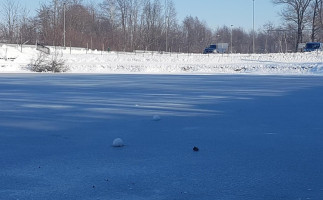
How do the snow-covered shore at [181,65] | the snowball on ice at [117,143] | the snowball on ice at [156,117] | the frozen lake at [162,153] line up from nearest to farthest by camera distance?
the frozen lake at [162,153] < the snowball on ice at [117,143] < the snowball on ice at [156,117] < the snow-covered shore at [181,65]

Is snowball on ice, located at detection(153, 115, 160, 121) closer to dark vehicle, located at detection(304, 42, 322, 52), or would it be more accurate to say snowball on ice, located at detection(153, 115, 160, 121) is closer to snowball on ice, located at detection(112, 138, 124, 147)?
snowball on ice, located at detection(112, 138, 124, 147)

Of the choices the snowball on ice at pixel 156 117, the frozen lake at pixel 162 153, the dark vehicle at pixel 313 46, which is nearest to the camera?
the frozen lake at pixel 162 153

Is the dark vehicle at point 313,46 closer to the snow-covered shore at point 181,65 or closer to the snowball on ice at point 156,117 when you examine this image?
the snow-covered shore at point 181,65

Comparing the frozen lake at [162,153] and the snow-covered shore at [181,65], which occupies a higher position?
the snow-covered shore at [181,65]

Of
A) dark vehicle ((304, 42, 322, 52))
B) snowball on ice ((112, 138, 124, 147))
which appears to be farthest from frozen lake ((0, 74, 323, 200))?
dark vehicle ((304, 42, 322, 52))

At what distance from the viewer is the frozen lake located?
466 centimetres

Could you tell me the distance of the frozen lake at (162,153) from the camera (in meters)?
4.66

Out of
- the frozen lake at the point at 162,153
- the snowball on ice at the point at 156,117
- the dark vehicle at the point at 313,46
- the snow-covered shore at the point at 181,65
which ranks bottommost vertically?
the frozen lake at the point at 162,153

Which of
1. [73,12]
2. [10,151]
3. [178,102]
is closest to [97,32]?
[73,12]

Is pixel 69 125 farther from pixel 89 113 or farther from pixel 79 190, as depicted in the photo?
pixel 79 190

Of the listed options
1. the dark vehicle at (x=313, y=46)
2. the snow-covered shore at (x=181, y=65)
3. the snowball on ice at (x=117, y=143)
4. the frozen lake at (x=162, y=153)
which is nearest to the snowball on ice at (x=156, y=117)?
the frozen lake at (x=162, y=153)

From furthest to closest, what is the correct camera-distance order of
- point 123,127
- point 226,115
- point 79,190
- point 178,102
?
point 178,102 < point 226,115 < point 123,127 < point 79,190

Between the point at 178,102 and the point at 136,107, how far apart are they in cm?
188

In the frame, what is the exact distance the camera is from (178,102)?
1340cm
